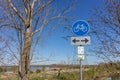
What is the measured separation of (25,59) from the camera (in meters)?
12.1

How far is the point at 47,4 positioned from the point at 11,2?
151 cm

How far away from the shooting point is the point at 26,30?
12227 millimetres

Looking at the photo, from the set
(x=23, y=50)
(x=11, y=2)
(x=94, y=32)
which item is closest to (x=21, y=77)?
(x=23, y=50)

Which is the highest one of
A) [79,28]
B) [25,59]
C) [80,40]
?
A: [79,28]

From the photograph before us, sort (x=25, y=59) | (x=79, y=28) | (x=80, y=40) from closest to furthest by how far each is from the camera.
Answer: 1. (x=80, y=40)
2. (x=79, y=28)
3. (x=25, y=59)

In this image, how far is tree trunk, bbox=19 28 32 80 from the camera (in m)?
11.9

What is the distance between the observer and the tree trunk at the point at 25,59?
1194cm

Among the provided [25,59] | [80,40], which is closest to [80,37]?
[80,40]

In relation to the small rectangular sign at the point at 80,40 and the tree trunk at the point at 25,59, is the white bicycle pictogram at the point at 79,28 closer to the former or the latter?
the small rectangular sign at the point at 80,40

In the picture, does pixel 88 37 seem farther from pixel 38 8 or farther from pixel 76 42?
pixel 38 8

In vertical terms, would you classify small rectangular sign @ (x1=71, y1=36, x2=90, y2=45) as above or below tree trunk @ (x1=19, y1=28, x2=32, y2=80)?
above

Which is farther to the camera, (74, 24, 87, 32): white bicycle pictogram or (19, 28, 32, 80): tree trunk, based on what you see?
(19, 28, 32, 80): tree trunk

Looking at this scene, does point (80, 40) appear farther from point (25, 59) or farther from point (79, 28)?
point (25, 59)

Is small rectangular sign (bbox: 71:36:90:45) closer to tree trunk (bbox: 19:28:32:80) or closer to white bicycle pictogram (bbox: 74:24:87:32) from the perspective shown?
white bicycle pictogram (bbox: 74:24:87:32)
